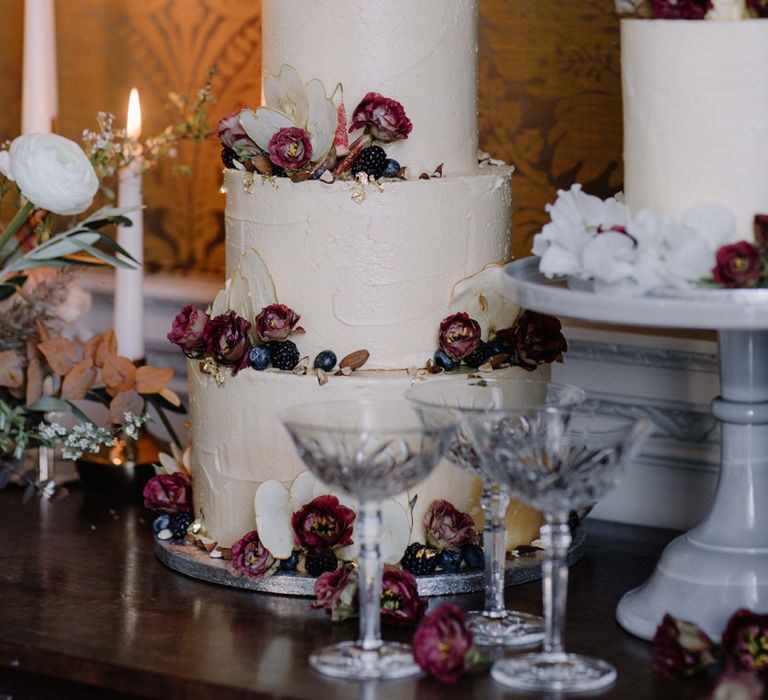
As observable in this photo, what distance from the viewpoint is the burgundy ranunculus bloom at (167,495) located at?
1.63m

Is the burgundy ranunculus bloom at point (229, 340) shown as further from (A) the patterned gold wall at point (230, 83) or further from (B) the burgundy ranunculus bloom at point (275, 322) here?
(A) the patterned gold wall at point (230, 83)

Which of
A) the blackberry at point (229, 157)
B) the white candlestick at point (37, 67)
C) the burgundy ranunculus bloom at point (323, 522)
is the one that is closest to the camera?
the burgundy ranunculus bloom at point (323, 522)

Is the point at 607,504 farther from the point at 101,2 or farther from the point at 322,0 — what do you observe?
the point at 101,2

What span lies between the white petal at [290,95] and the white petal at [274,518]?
359mm

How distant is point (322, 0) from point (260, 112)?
0.13 meters

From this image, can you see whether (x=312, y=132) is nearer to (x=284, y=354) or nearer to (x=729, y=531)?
(x=284, y=354)

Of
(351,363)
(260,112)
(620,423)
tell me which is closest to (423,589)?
(351,363)

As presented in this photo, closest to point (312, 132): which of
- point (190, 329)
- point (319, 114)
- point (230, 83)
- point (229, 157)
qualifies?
point (319, 114)

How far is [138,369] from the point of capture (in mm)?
1841

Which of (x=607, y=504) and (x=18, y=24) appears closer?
(x=607, y=504)

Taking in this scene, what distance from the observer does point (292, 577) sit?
1.49 metres

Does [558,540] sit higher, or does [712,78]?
[712,78]

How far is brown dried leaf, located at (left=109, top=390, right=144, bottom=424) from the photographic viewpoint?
1817 mm

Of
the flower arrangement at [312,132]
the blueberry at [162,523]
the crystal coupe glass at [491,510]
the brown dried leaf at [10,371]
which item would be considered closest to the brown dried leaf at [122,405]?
the brown dried leaf at [10,371]
